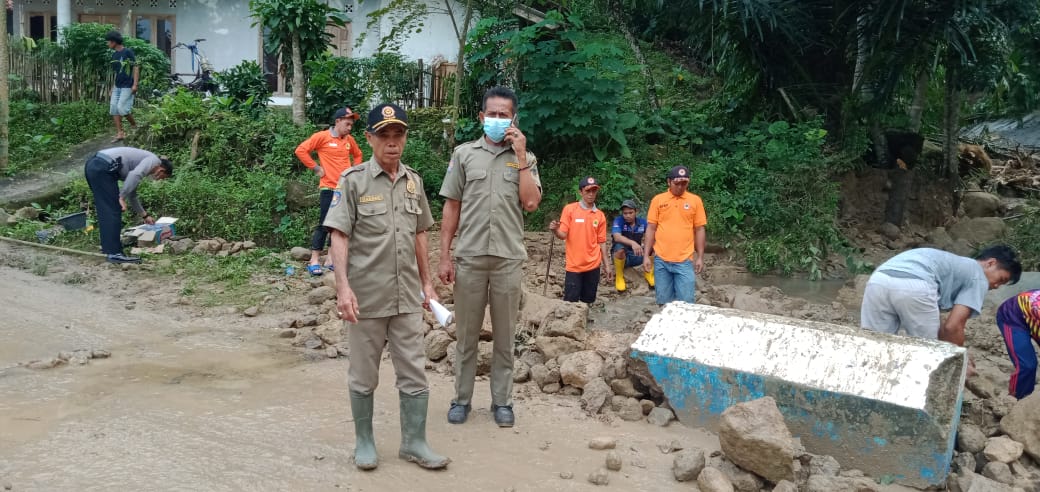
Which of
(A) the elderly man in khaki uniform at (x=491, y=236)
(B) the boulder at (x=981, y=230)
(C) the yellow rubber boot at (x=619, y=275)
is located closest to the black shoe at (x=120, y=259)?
(C) the yellow rubber boot at (x=619, y=275)

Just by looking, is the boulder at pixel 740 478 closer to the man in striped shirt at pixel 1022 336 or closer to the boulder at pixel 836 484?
the boulder at pixel 836 484

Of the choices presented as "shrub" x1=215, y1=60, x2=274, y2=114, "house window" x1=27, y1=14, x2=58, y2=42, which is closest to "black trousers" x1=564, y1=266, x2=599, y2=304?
"shrub" x1=215, y1=60, x2=274, y2=114

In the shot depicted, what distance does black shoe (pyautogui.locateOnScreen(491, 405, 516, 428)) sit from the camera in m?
4.70

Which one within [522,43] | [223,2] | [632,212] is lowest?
[632,212]

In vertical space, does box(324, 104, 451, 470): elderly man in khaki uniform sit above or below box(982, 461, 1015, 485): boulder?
above

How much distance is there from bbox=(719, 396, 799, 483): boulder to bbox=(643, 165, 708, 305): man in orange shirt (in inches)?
110

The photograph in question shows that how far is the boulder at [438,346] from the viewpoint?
5.95 metres

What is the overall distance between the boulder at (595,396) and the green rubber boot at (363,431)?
1524mm

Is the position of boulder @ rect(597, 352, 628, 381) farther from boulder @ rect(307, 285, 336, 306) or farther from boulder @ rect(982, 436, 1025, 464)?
boulder @ rect(307, 285, 336, 306)

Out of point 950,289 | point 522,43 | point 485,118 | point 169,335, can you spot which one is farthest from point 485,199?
point 522,43

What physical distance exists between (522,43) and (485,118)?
6575mm

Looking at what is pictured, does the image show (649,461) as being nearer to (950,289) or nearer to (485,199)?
(485,199)

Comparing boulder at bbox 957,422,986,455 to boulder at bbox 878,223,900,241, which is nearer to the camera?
boulder at bbox 957,422,986,455

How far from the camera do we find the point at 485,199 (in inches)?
183
